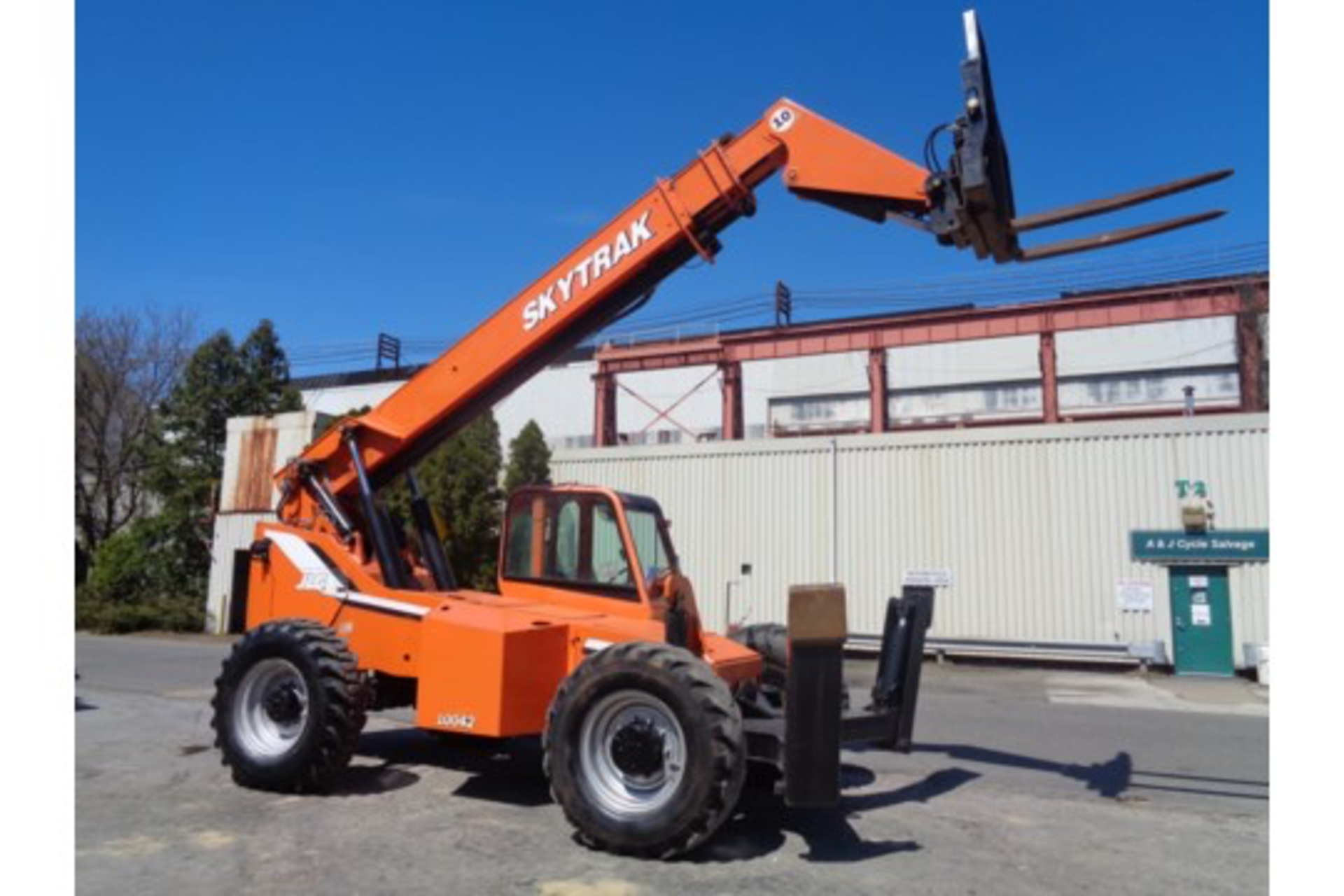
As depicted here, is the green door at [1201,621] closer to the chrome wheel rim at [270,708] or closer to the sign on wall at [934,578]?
the sign on wall at [934,578]

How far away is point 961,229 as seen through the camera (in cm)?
622

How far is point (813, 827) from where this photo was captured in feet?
21.0

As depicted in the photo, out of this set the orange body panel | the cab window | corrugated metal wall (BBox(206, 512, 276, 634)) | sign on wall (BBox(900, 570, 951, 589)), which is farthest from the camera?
corrugated metal wall (BBox(206, 512, 276, 634))

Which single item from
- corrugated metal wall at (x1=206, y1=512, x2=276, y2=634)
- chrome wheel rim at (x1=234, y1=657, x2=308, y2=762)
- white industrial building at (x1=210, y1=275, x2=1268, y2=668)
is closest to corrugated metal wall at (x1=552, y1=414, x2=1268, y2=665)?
white industrial building at (x1=210, y1=275, x2=1268, y2=668)

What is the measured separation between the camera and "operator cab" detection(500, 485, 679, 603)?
7.34 metres

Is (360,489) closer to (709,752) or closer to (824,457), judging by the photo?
(709,752)

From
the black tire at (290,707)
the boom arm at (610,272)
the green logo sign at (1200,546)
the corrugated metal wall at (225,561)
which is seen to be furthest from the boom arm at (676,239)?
the corrugated metal wall at (225,561)

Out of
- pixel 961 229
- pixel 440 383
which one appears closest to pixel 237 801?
pixel 440 383

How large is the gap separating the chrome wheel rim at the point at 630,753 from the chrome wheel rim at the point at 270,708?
2.58 m

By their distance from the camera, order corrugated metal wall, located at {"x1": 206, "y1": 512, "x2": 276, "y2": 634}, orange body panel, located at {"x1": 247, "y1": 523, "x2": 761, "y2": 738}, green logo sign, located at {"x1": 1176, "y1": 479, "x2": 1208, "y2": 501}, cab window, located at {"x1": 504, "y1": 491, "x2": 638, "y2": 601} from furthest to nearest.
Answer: corrugated metal wall, located at {"x1": 206, "y1": 512, "x2": 276, "y2": 634}, green logo sign, located at {"x1": 1176, "y1": 479, "x2": 1208, "y2": 501}, cab window, located at {"x1": 504, "y1": 491, "x2": 638, "y2": 601}, orange body panel, located at {"x1": 247, "y1": 523, "x2": 761, "y2": 738}

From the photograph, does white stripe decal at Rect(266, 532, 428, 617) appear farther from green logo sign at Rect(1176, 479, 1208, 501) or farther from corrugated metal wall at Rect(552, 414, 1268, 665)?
green logo sign at Rect(1176, 479, 1208, 501)

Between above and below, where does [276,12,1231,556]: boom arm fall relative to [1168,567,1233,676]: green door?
above

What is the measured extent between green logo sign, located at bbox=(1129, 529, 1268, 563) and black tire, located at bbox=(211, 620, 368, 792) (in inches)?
666

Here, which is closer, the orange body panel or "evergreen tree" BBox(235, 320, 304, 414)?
the orange body panel
